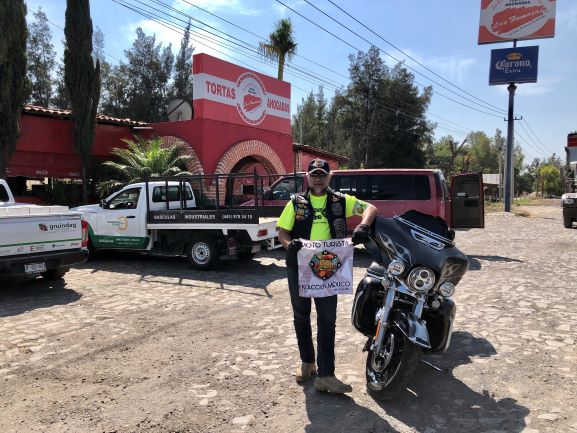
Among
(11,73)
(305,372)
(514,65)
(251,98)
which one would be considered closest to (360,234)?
(305,372)

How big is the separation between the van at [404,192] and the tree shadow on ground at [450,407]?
6.38 m

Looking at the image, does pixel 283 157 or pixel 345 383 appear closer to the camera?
pixel 345 383

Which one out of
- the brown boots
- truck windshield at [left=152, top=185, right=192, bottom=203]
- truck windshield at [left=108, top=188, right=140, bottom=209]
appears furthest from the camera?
truck windshield at [left=152, top=185, right=192, bottom=203]

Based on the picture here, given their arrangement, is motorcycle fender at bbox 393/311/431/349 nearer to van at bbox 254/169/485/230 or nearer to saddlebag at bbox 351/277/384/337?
saddlebag at bbox 351/277/384/337

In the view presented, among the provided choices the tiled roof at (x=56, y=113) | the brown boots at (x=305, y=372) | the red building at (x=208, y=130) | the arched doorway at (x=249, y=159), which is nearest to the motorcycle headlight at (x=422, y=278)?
the brown boots at (x=305, y=372)

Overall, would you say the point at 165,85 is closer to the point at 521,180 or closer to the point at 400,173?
the point at 400,173

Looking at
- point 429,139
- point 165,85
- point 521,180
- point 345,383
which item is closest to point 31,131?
point 345,383

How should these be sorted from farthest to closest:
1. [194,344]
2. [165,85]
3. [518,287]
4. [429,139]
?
1. [429,139]
2. [165,85]
3. [518,287]
4. [194,344]

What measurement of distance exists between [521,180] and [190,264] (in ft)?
306

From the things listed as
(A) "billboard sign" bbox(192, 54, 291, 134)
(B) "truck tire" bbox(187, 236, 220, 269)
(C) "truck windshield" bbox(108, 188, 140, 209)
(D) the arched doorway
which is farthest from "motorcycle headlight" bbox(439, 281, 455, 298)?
(A) "billboard sign" bbox(192, 54, 291, 134)

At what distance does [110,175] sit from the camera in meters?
14.5

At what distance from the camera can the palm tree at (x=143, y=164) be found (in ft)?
44.2

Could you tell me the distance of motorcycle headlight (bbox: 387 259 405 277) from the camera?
134 inches

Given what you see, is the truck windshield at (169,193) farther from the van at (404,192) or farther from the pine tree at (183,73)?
the pine tree at (183,73)
